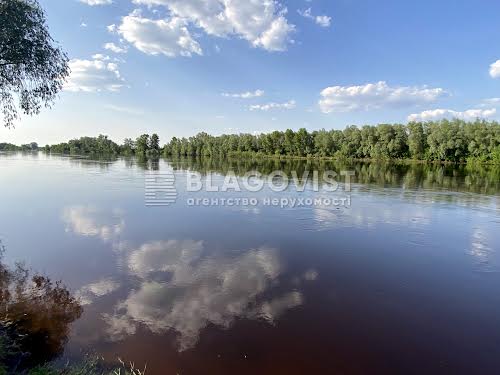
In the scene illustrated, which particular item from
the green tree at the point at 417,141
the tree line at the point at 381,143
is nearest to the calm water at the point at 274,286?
the tree line at the point at 381,143

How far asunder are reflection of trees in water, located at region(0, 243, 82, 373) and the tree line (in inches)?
3529

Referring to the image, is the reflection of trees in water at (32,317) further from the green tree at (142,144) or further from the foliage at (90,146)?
the foliage at (90,146)

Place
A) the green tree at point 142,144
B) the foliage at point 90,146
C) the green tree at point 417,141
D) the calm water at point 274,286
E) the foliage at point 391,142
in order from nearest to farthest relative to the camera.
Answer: the calm water at point 274,286 < the foliage at point 391,142 < the green tree at point 417,141 < the green tree at point 142,144 < the foliage at point 90,146

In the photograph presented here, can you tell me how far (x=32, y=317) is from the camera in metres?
7.16

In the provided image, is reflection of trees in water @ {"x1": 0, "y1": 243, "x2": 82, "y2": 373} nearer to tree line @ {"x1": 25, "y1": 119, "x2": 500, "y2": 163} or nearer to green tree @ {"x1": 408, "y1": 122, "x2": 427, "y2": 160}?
tree line @ {"x1": 25, "y1": 119, "x2": 500, "y2": 163}

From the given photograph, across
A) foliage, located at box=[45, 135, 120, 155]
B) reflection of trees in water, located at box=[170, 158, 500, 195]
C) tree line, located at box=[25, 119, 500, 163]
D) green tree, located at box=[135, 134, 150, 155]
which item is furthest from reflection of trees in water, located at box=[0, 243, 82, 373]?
foliage, located at box=[45, 135, 120, 155]

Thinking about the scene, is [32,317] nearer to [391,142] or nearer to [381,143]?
[391,142]

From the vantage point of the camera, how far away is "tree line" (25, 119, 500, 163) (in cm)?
7906

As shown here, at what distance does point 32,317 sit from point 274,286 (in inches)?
230

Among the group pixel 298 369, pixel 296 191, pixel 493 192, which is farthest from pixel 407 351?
pixel 493 192

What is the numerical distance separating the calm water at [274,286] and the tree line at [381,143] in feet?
244

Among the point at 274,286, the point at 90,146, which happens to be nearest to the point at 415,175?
the point at 274,286

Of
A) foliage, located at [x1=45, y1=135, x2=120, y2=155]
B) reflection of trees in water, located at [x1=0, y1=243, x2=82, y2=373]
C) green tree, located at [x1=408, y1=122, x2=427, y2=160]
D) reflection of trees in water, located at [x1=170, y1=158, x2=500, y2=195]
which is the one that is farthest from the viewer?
→ foliage, located at [x1=45, y1=135, x2=120, y2=155]

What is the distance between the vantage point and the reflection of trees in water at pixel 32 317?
18.9 ft
